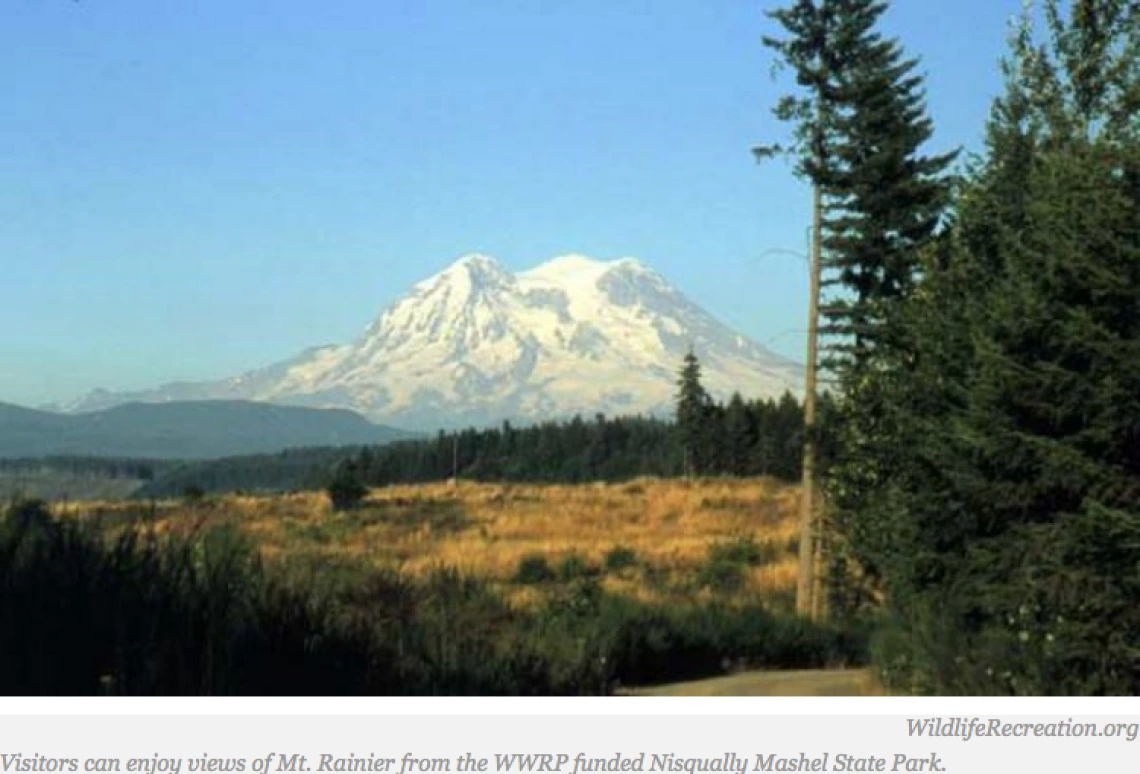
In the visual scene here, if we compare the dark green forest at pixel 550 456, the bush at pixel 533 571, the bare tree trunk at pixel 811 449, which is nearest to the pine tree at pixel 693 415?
the dark green forest at pixel 550 456

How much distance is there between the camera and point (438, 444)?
500ft

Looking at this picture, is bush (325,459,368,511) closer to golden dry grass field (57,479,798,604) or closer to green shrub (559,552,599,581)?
golden dry grass field (57,479,798,604)

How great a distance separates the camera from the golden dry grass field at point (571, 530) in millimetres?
35281

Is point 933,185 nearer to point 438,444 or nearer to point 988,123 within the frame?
point 988,123

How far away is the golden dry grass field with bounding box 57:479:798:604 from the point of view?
3528cm

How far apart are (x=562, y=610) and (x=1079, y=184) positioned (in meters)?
9.25

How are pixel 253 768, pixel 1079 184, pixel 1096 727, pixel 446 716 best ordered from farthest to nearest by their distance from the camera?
pixel 1079 184
pixel 1096 727
pixel 446 716
pixel 253 768

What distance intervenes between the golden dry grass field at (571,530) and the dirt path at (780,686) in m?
7.80

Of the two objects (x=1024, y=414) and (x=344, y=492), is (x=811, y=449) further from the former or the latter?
(x=344, y=492)

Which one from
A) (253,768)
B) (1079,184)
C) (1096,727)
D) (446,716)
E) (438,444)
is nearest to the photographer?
(253,768)

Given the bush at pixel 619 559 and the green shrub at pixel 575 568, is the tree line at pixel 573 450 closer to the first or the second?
the bush at pixel 619 559

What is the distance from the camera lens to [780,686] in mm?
13586

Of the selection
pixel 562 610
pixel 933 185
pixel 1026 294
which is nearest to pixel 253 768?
pixel 1026 294

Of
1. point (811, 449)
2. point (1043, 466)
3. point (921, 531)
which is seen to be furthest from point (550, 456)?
point (1043, 466)
